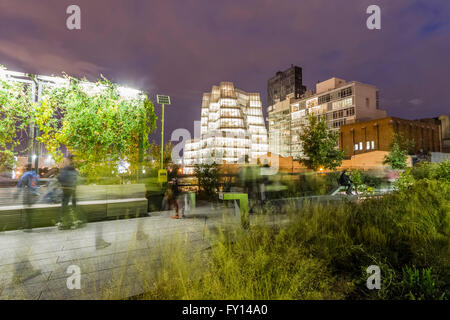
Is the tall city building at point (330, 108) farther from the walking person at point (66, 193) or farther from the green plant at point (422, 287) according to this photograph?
the green plant at point (422, 287)

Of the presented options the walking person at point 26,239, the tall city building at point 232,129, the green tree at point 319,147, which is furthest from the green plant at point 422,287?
the tall city building at point 232,129

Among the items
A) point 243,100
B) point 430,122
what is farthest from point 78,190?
point 243,100

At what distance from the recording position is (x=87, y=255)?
14.5 ft

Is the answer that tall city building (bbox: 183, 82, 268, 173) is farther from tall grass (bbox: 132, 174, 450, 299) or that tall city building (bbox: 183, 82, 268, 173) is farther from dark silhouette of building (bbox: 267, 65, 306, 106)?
tall grass (bbox: 132, 174, 450, 299)

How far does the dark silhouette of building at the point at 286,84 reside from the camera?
12812 centimetres

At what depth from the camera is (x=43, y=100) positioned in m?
7.89

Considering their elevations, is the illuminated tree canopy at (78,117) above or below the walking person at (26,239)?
above

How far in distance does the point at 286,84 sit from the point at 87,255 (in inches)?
5568

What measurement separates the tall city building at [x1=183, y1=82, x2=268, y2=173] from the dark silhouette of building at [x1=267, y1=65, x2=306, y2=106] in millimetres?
42137

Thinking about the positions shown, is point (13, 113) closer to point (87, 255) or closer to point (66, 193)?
point (66, 193)

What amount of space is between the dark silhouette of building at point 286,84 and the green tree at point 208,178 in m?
120

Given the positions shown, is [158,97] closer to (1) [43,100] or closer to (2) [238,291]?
(1) [43,100]

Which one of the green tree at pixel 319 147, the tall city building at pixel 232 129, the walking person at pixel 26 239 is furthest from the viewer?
the tall city building at pixel 232 129

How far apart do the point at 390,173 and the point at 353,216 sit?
2083cm
